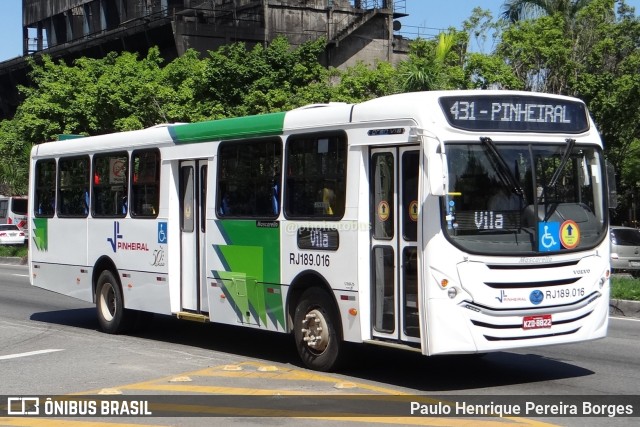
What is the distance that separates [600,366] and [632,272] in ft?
57.0

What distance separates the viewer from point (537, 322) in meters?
10.2

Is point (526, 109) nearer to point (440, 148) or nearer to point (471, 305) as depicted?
point (440, 148)

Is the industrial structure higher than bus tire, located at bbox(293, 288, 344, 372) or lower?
higher

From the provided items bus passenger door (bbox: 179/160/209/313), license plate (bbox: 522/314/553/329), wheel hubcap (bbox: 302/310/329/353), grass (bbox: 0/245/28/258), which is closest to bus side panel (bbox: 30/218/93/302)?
bus passenger door (bbox: 179/160/209/313)

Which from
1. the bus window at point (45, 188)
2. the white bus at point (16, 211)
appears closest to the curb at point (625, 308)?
the bus window at point (45, 188)

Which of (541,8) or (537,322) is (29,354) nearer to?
(537,322)

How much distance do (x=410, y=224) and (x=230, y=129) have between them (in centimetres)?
354

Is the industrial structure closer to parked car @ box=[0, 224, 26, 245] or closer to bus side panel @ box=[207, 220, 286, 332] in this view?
parked car @ box=[0, 224, 26, 245]

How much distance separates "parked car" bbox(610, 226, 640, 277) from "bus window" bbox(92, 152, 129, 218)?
54.1 feet

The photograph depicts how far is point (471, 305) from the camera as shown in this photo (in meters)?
9.91

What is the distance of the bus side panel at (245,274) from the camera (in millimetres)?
12141

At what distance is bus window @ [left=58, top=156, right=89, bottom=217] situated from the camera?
53.3 ft

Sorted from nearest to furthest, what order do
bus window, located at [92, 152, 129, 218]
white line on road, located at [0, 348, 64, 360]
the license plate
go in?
the license plate
white line on road, located at [0, 348, 64, 360]
bus window, located at [92, 152, 129, 218]

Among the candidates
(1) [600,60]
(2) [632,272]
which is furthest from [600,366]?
(1) [600,60]
